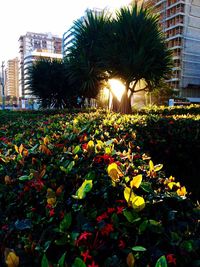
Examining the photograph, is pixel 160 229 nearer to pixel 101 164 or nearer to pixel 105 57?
pixel 101 164

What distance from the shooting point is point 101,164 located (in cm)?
192

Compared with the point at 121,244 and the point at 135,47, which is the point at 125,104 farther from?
the point at 121,244

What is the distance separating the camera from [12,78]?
12400 centimetres

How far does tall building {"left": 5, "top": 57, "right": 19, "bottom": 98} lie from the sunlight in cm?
11490

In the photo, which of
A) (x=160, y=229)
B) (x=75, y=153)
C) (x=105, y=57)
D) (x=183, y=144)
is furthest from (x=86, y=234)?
(x=105, y=57)

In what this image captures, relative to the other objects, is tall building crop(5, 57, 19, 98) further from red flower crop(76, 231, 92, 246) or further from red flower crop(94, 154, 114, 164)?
red flower crop(76, 231, 92, 246)

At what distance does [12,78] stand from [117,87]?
120 meters

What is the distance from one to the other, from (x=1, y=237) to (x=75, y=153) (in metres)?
0.94

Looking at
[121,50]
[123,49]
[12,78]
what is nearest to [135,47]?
[123,49]

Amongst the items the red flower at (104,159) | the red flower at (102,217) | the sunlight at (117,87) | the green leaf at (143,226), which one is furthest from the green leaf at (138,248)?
the sunlight at (117,87)

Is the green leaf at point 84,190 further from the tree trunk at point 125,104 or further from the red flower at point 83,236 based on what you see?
the tree trunk at point 125,104

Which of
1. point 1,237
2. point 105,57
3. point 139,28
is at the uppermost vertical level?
point 139,28

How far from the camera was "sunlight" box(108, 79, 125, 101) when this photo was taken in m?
14.2

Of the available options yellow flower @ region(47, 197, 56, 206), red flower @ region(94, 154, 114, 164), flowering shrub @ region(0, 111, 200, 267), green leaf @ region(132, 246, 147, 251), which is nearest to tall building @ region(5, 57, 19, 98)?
red flower @ region(94, 154, 114, 164)
